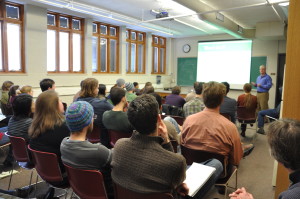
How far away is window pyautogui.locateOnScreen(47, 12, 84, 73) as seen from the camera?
676 centimetres

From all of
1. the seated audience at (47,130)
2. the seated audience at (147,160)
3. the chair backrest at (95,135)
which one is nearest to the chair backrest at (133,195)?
the seated audience at (147,160)

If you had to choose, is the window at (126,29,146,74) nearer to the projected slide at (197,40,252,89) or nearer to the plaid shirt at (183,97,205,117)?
the projected slide at (197,40,252,89)

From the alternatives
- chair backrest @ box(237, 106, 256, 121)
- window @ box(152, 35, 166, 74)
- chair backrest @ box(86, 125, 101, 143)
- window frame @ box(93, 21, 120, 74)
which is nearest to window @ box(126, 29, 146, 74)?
window frame @ box(93, 21, 120, 74)

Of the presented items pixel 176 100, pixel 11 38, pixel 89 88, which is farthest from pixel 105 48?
pixel 89 88

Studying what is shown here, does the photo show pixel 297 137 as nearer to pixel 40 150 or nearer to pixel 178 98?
pixel 40 150

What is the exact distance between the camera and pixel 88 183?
5.46 feet

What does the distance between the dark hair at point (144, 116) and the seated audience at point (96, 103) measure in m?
1.78

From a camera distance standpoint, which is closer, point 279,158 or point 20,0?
point 279,158

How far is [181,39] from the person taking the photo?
10.9 m

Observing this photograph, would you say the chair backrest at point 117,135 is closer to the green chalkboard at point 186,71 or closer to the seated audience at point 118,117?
the seated audience at point 118,117

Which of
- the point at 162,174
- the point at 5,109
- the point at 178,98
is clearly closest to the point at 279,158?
the point at 162,174

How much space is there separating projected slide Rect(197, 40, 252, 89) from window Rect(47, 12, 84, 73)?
5030mm

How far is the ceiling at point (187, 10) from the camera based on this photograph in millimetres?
5602

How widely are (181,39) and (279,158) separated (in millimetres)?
10202
